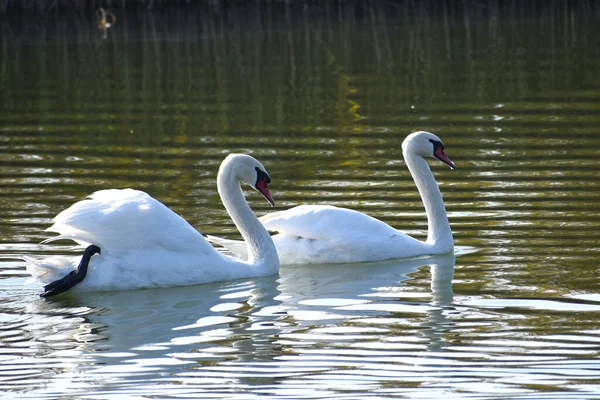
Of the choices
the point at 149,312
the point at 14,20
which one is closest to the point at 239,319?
the point at 149,312

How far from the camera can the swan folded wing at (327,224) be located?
8453mm

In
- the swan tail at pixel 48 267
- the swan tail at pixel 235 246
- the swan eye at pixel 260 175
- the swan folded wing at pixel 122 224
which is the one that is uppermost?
the swan eye at pixel 260 175

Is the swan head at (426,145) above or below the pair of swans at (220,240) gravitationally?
above

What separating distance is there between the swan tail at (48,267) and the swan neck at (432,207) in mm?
2661

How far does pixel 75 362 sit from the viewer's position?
6207 millimetres

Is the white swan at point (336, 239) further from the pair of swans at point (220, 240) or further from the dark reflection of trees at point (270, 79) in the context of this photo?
the dark reflection of trees at point (270, 79)

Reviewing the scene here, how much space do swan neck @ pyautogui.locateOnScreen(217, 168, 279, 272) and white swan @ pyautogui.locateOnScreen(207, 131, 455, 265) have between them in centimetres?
21

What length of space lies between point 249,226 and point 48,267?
146 centimetres

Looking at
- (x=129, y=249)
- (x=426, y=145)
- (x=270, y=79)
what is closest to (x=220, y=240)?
(x=129, y=249)

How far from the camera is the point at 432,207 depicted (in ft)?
29.5

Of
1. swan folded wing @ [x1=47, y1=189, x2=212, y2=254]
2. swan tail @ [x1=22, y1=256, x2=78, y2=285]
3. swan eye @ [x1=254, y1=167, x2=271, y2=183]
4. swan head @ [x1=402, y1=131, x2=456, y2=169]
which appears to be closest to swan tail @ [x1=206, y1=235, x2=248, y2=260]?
swan eye @ [x1=254, y1=167, x2=271, y2=183]

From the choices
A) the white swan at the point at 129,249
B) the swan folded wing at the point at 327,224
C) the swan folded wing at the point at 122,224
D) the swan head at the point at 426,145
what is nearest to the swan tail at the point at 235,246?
the swan folded wing at the point at 327,224

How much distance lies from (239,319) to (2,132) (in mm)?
8020

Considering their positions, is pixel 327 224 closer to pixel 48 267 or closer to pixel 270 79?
pixel 48 267
